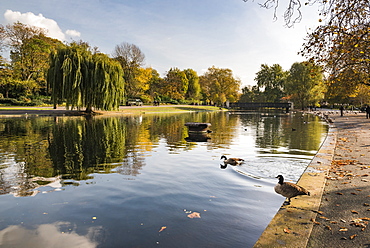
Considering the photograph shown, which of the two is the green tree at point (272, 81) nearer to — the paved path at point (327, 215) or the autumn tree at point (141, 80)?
the autumn tree at point (141, 80)

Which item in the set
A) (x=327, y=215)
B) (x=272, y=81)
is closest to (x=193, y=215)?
(x=327, y=215)

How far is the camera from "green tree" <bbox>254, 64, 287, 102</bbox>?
108 metres

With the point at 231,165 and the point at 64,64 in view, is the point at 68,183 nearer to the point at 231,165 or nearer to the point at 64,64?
the point at 231,165

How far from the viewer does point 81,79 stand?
34156 mm

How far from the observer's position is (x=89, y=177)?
8.06m

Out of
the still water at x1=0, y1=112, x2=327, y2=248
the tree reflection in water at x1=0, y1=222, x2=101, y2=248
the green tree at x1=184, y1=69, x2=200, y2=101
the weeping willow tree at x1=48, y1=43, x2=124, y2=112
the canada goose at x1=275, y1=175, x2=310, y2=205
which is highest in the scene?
the green tree at x1=184, y1=69, x2=200, y2=101

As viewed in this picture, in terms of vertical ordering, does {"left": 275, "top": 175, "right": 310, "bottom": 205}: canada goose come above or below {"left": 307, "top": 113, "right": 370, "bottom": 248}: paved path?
above

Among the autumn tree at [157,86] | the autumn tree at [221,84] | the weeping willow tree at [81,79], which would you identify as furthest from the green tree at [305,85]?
the weeping willow tree at [81,79]

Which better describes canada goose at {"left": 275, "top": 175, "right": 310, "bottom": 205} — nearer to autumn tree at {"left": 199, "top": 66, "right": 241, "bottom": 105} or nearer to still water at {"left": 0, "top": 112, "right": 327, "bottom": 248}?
still water at {"left": 0, "top": 112, "right": 327, "bottom": 248}

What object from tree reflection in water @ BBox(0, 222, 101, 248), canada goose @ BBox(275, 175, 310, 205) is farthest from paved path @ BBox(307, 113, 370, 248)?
tree reflection in water @ BBox(0, 222, 101, 248)

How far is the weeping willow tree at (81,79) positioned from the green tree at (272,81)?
284 feet

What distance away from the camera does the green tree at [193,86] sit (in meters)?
101

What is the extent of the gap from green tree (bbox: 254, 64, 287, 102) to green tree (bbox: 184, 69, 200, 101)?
31168 millimetres

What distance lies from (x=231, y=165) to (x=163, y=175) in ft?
9.03
